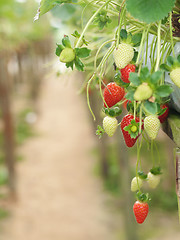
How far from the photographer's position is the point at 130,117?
2.12ft

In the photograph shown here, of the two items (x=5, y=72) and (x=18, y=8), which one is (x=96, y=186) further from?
(x=18, y=8)

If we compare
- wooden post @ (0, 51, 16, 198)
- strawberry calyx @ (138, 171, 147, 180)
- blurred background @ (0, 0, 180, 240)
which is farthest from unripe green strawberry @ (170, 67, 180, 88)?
wooden post @ (0, 51, 16, 198)

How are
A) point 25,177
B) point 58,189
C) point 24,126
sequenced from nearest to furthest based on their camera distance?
point 58,189 → point 25,177 → point 24,126

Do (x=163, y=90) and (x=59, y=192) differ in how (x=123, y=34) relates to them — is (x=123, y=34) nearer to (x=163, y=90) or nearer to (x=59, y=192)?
(x=163, y=90)

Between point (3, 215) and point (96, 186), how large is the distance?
1838mm

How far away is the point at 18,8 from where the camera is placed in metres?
7.12

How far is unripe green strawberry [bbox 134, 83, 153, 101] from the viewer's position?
45 centimetres

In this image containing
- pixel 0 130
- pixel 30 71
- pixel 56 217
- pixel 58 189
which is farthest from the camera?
pixel 30 71

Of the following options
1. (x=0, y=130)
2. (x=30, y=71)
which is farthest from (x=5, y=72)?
(x=30, y=71)

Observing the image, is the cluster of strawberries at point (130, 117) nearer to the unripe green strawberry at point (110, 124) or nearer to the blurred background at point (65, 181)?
the unripe green strawberry at point (110, 124)

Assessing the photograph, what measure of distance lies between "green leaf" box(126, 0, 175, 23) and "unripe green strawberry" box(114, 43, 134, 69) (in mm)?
42

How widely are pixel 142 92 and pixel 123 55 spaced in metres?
0.11

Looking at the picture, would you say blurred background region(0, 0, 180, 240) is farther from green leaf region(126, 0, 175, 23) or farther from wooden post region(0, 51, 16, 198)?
green leaf region(126, 0, 175, 23)

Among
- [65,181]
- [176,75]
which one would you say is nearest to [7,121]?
[65,181]
